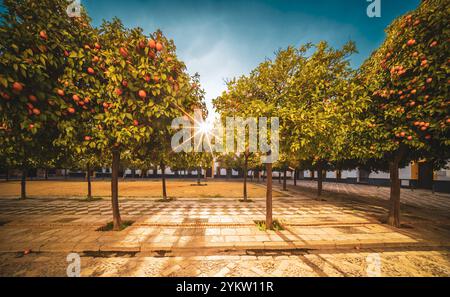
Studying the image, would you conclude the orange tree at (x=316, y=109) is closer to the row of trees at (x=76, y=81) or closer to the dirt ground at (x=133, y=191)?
the row of trees at (x=76, y=81)

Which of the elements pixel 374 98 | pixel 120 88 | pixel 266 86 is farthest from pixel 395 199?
pixel 120 88

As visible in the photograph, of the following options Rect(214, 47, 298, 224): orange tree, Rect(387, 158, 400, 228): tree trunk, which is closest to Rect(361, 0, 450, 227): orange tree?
Rect(387, 158, 400, 228): tree trunk

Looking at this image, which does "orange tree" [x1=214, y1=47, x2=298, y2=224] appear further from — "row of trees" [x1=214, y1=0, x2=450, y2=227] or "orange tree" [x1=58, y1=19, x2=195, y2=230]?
"orange tree" [x1=58, y1=19, x2=195, y2=230]

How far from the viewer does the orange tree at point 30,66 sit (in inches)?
134

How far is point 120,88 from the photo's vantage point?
4.48 m

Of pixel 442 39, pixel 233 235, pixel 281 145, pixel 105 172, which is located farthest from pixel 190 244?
pixel 105 172

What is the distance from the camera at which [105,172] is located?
42531 mm

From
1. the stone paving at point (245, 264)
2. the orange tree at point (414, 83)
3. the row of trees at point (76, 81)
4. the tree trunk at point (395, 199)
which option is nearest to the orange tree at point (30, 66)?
the row of trees at point (76, 81)

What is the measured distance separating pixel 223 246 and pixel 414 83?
8.46 meters

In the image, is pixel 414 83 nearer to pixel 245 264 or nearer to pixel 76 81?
pixel 245 264

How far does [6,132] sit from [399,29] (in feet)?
41.3

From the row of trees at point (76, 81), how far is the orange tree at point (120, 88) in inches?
0.9

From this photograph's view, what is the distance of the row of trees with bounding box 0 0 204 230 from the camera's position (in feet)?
11.8
